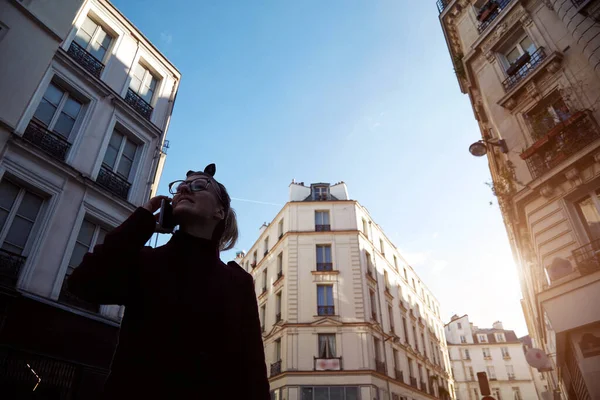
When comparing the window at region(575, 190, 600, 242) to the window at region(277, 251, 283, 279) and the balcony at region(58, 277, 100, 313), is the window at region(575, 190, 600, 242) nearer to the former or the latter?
the balcony at region(58, 277, 100, 313)

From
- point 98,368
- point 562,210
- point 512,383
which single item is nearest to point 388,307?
point 562,210

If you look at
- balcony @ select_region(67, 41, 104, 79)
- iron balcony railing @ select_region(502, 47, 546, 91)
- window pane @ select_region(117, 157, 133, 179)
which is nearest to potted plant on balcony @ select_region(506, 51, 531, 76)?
iron balcony railing @ select_region(502, 47, 546, 91)

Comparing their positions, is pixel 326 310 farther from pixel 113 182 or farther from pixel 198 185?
pixel 198 185

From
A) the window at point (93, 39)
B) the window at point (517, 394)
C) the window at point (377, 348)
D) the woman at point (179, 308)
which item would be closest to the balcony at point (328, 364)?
the window at point (377, 348)

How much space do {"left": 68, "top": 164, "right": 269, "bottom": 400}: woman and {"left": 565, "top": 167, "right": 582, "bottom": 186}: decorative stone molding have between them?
9779 mm

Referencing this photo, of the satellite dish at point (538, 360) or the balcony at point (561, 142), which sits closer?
the balcony at point (561, 142)

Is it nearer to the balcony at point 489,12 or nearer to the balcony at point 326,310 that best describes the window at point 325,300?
the balcony at point 326,310

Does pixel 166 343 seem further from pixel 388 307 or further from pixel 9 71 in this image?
pixel 388 307

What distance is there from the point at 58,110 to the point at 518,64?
14180mm

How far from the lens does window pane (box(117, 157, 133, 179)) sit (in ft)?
34.6

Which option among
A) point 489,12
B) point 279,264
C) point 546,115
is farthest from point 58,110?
point 279,264

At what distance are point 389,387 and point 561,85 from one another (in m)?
20.3

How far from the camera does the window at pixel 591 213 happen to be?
8328mm

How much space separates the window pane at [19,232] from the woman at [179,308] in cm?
774
